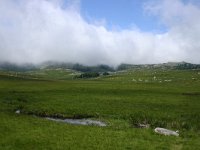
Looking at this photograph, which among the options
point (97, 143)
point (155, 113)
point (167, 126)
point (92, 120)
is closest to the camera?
point (97, 143)

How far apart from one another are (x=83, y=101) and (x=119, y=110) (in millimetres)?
13006

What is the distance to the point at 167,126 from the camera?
49719 mm

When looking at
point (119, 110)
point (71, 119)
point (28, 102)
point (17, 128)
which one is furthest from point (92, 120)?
point (28, 102)

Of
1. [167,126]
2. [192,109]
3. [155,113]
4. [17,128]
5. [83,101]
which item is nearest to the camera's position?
[17,128]

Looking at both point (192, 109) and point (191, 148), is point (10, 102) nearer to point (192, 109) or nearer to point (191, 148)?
point (192, 109)

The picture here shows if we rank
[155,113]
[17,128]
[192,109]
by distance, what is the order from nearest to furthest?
[17,128] < [155,113] < [192,109]

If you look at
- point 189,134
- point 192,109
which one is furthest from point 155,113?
point 189,134

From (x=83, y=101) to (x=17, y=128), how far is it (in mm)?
33079

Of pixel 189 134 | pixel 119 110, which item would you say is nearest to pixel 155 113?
pixel 119 110

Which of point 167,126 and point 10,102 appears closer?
point 167,126

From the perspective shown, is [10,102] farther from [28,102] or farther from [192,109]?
[192,109]

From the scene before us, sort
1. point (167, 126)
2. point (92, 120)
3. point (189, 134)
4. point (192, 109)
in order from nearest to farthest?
point (189, 134) → point (167, 126) → point (92, 120) → point (192, 109)

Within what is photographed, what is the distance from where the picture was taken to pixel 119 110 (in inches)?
2435

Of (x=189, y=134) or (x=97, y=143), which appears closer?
(x=97, y=143)
